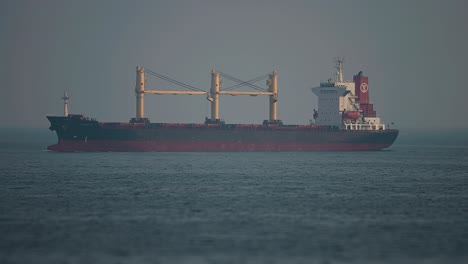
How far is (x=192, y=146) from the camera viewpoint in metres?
78.1

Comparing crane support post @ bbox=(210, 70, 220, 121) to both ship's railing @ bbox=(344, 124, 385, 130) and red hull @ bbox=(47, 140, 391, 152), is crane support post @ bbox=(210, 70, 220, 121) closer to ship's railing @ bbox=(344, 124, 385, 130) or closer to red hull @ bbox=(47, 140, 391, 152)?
red hull @ bbox=(47, 140, 391, 152)

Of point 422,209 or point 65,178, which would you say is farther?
point 65,178

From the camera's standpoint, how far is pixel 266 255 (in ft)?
79.4

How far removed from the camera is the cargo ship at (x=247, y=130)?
73.9 m

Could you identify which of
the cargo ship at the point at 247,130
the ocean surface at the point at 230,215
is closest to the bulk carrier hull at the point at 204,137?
the cargo ship at the point at 247,130

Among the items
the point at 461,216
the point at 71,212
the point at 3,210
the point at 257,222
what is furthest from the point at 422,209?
the point at 3,210

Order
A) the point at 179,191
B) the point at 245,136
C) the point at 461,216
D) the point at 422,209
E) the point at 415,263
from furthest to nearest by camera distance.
Result: 1. the point at 245,136
2. the point at 179,191
3. the point at 422,209
4. the point at 461,216
5. the point at 415,263

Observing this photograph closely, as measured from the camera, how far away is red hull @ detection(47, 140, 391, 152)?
7444cm

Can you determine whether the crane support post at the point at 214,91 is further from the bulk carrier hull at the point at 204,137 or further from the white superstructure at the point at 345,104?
the white superstructure at the point at 345,104

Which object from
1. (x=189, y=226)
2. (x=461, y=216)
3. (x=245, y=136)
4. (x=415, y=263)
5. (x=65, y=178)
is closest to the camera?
(x=415, y=263)

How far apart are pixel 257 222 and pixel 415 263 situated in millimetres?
9059

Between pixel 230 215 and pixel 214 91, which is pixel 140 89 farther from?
pixel 230 215

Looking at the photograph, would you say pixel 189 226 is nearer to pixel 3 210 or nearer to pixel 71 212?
pixel 71 212

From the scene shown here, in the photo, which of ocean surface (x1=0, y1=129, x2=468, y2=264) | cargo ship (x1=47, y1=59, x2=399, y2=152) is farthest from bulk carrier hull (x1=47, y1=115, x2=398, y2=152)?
ocean surface (x1=0, y1=129, x2=468, y2=264)
